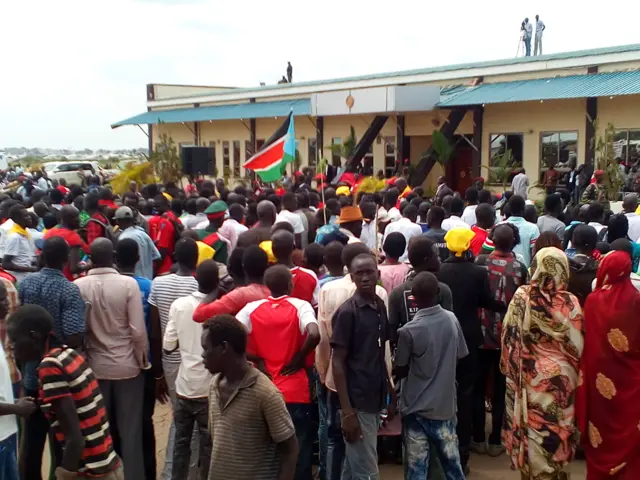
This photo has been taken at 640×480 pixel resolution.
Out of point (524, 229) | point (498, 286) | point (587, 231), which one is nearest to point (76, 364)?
point (498, 286)

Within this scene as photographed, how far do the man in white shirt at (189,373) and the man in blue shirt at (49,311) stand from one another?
0.63 meters

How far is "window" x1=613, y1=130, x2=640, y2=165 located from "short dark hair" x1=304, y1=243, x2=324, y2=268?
43.5ft

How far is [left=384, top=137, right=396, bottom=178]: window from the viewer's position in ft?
79.4

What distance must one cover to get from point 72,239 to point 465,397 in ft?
14.3

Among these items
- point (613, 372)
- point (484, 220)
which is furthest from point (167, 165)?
point (613, 372)

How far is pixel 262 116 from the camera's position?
27.1 m

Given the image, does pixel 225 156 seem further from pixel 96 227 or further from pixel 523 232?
pixel 523 232

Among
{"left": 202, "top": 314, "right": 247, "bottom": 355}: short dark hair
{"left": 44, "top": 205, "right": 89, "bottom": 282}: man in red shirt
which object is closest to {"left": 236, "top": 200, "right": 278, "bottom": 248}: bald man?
{"left": 44, "top": 205, "right": 89, "bottom": 282}: man in red shirt

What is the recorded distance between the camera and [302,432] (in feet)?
16.1

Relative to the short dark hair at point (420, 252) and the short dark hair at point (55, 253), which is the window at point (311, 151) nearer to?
the short dark hair at point (420, 252)

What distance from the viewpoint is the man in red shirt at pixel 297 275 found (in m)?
5.60

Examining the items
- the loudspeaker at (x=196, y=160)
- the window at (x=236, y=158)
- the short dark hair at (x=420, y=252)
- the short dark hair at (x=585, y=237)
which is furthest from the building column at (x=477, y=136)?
the short dark hair at (x=420, y=252)

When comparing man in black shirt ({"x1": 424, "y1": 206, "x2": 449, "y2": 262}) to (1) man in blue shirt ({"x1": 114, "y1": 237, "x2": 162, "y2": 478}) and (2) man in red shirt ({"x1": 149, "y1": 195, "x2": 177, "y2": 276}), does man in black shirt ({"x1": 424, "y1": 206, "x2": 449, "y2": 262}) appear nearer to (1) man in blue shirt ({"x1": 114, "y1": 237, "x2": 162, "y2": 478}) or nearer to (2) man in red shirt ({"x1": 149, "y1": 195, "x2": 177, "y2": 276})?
(1) man in blue shirt ({"x1": 114, "y1": 237, "x2": 162, "y2": 478})

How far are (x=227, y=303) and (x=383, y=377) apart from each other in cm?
113
